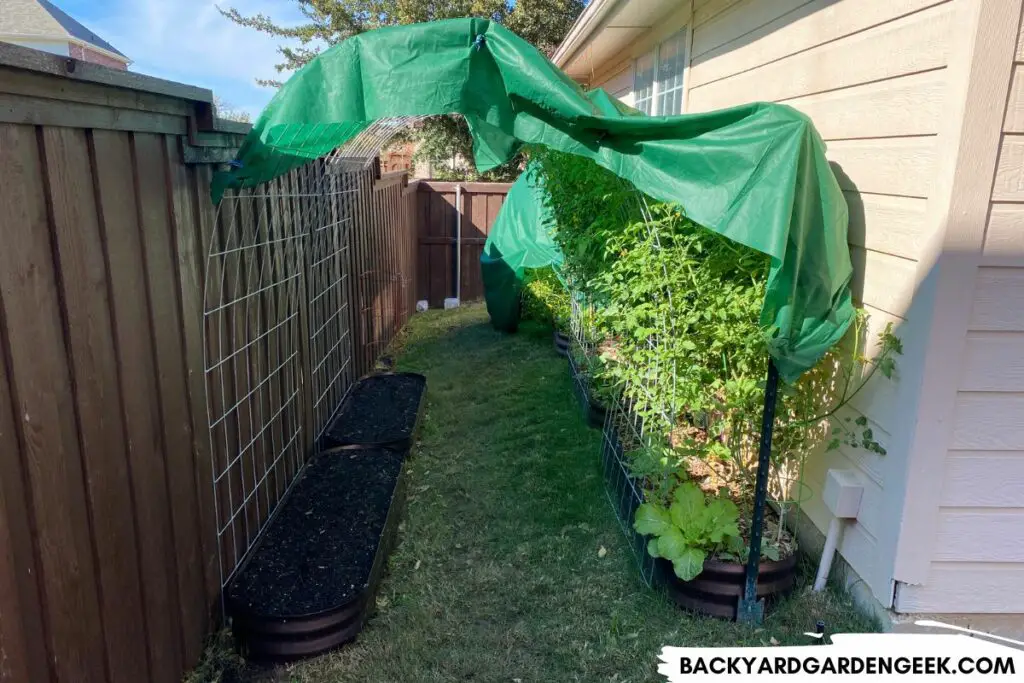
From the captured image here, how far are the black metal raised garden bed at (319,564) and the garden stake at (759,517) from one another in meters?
1.59

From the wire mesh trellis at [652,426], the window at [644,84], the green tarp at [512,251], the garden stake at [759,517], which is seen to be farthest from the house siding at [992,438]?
the green tarp at [512,251]

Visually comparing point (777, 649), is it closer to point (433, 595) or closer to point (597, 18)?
point (433, 595)

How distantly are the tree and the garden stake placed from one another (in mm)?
14038

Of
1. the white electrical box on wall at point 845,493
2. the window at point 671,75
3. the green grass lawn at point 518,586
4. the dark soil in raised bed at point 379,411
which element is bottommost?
the green grass lawn at point 518,586

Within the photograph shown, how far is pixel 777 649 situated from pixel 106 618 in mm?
2246

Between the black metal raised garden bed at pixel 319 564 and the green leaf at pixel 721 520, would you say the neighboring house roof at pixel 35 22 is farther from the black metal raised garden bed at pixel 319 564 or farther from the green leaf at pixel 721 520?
the green leaf at pixel 721 520

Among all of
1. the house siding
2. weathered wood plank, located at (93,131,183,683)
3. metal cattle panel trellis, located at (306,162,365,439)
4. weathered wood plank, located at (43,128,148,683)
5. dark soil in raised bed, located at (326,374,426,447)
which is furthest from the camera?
dark soil in raised bed, located at (326,374,426,447)

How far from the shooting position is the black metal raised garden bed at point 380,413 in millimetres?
4691

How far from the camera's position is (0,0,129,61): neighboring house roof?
21.1 meters

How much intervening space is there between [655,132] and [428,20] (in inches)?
578

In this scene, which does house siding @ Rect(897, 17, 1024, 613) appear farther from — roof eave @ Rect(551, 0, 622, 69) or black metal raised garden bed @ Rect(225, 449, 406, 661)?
roof eave @ Rect(551, 0, 622, 69)

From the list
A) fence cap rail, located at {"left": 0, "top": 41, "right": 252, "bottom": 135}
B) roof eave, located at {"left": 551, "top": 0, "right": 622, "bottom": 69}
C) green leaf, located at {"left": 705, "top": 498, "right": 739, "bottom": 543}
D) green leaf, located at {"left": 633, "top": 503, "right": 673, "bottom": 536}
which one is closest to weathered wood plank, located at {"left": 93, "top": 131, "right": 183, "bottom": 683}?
fence cap rail, located at {"left": 0, "top": 41, "right": 252, "bottom": 135}

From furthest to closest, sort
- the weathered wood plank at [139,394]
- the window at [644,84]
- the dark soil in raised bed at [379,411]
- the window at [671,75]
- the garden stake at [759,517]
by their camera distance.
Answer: the window at [644,84]
the window at [671,75]
the dark soil in raised bed at [379,411]
the garden stake at [759,517]
the weathered wood plank at [139,394]

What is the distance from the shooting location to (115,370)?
2.15 meters
